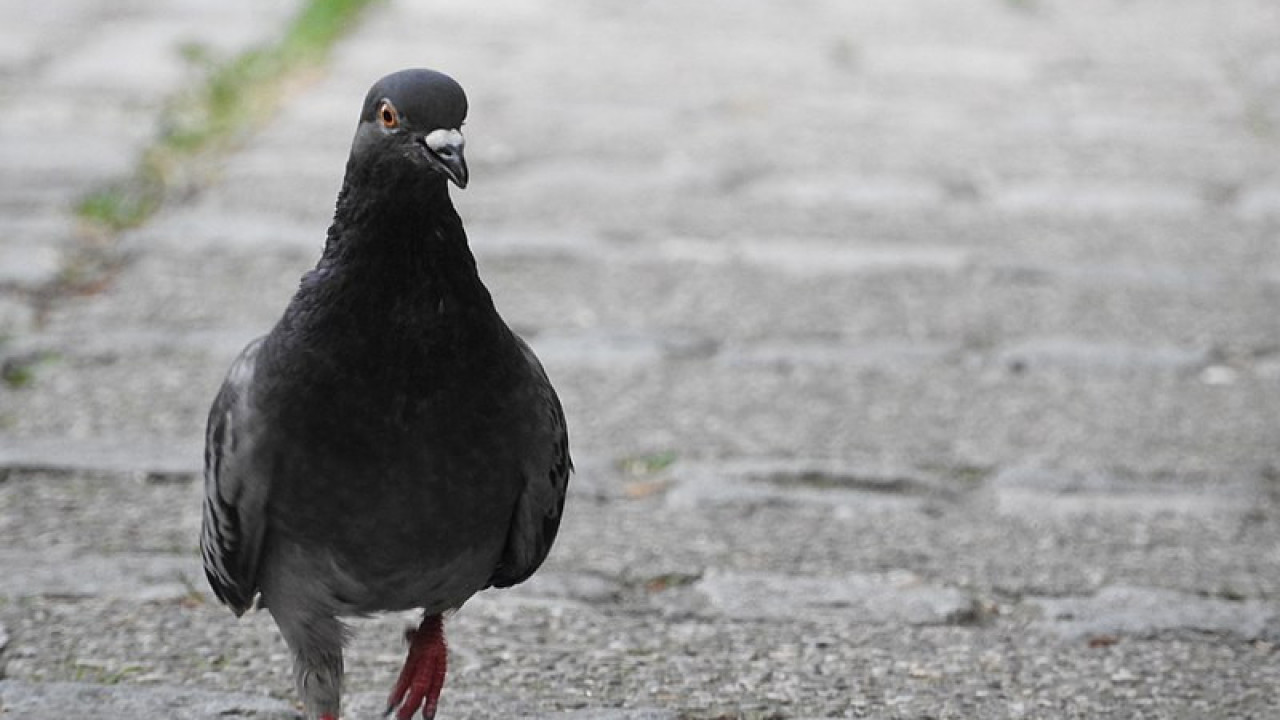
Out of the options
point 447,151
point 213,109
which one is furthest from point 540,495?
point 213,109

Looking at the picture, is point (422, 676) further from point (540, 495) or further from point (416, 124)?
point (416, 124)

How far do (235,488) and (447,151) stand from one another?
1.84ft

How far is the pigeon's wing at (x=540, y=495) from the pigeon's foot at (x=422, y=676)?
141 millimetres

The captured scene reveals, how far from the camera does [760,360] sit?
4871 millimetres

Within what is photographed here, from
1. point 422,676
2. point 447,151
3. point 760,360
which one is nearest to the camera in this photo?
point 447,151

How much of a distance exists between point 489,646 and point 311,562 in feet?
2.13

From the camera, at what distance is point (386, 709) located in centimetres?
304

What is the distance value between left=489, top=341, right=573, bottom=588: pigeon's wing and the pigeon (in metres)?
0.02

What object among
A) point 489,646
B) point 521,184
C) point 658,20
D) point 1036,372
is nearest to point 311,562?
point 489,646

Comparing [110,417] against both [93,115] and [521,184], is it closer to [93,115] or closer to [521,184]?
[521,184]

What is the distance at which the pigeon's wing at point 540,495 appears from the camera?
2.80 meters

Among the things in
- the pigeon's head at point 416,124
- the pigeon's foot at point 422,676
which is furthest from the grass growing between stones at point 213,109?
the pigeon's head at point 416,124

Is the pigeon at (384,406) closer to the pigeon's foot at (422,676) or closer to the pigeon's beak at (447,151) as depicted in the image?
the pigeon's beak at (447,151)

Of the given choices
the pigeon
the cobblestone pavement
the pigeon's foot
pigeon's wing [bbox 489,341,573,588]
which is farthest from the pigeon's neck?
the cobblestone pavement
